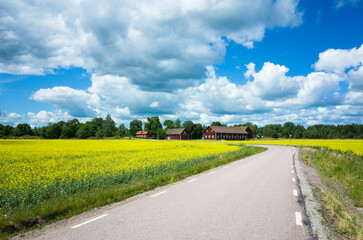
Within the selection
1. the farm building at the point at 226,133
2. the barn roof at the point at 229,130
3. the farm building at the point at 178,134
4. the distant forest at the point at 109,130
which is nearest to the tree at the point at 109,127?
the distant forest at the point at 109,130

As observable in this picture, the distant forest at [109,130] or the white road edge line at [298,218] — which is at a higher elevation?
the distant forest at [109,130]

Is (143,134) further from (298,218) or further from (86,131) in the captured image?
(298,218)

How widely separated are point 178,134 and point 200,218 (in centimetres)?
10535

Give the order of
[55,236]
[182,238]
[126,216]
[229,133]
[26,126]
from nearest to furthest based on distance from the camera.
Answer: [182,238]
[55,236]
[126,216]
[229,133]
[26,126]

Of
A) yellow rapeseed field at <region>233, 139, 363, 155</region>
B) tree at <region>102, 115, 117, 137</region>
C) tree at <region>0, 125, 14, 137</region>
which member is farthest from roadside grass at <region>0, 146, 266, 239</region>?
tree at <region>0, 125, 14, 137</region>

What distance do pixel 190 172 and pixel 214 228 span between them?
7.75 m

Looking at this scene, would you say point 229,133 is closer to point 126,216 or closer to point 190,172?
point 190,172

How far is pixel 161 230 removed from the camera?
450 cm

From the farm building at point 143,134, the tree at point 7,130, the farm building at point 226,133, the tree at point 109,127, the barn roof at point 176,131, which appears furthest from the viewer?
the farm building at point 143,134

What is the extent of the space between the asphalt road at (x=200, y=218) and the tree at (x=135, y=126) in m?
136

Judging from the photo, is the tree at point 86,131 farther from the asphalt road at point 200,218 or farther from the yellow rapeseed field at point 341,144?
the asphalt road at point 200,218

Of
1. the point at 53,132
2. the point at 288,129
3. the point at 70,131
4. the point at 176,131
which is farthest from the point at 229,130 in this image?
the point at 288,129

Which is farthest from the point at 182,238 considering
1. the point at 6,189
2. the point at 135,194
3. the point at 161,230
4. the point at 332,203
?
the point at 6,189

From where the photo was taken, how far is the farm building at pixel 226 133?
9550 cm
